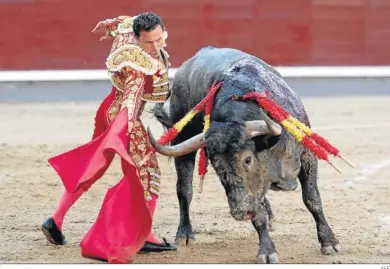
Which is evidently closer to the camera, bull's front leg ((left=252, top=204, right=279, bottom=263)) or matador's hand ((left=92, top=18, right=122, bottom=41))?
bull's front leg ((left=252, top=204, right=279, bottom=263))

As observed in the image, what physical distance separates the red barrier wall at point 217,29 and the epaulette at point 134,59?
253 inches

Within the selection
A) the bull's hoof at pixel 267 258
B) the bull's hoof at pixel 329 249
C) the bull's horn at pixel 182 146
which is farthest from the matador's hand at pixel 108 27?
the bull's hoof at pixel 329 249

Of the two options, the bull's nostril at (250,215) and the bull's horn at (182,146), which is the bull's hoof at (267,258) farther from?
the bull's horn at (182,146)

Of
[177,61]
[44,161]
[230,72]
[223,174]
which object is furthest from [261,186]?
[177,61]

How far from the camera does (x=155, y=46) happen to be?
4066 mm

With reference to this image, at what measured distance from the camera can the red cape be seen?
411 centimetres

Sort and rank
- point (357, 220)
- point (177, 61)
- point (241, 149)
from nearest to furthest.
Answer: point (241, 149) → point (357, 220) → point (177, 61)

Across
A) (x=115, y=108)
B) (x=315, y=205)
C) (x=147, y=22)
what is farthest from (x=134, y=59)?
(x=315, y=205)

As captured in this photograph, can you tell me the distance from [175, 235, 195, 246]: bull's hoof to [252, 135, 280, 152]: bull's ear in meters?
0.84

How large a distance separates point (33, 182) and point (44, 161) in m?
0.67

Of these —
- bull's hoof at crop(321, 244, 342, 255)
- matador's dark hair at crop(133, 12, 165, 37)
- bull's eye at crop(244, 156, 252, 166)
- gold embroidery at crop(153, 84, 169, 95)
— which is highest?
matador's dark hair at crop(133, 12, 165, 37)

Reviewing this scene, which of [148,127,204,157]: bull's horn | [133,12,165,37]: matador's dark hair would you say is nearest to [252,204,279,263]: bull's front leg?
[148,127,204,157]: bull's horn

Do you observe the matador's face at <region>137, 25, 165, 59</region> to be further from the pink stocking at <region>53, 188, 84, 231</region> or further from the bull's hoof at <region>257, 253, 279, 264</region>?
the bull's hoof at <region>257, 253, 279, 264</region>
